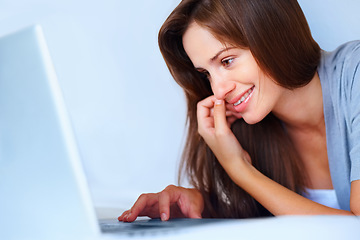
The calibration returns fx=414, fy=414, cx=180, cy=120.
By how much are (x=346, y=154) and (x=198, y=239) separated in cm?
96

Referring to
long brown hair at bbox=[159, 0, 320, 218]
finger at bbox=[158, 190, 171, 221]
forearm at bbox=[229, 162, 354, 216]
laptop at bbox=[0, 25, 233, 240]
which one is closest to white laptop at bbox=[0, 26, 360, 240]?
laptop at bbox=[0, 25, 233, 240]

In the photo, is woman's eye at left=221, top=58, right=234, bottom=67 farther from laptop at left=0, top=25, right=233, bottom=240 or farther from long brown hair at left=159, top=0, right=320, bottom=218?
laptop at left=0, top=25, right=233, bottom=240

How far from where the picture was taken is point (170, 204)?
1.34 metres

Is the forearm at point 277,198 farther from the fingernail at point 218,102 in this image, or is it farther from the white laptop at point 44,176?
the white laptop at point 44,176

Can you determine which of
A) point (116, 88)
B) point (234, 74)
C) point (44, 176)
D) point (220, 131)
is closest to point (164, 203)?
point (220, 131)

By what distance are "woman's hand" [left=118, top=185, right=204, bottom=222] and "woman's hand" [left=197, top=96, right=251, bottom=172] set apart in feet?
0.51

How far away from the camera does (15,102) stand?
1.75 feet

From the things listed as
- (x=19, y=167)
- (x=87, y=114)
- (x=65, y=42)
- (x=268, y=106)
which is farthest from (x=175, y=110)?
(x=19, y=167)

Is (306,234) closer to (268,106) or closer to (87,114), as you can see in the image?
(268,106)

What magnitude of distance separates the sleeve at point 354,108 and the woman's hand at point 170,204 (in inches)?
19.5

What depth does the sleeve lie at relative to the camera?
3.67ft

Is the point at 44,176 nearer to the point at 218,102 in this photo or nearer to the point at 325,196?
the point at 218,102

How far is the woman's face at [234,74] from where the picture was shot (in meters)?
1.24

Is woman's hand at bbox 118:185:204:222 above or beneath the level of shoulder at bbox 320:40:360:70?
beneath
